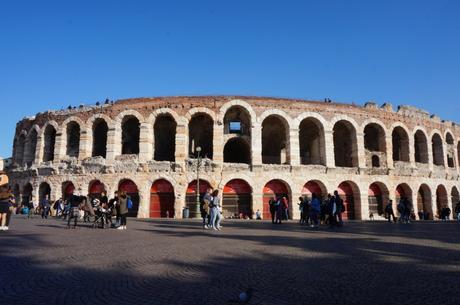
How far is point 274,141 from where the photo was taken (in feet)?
95.5

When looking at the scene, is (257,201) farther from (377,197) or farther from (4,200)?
(4,200)

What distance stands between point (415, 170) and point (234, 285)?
26973 mm

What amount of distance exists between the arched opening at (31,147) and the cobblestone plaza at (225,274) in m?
24.9

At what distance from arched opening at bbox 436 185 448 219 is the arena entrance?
366 inches

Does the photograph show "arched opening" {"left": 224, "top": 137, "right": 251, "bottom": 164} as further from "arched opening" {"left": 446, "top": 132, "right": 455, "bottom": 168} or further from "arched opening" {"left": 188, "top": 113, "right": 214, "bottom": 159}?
"arched opening" {"left": 446, "top": 132, "right": 455, "bottom": 168}

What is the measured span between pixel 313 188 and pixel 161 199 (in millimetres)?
11357

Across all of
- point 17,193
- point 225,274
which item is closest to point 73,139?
point 17,193

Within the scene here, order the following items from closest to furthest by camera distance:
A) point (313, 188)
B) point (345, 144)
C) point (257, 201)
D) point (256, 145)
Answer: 1. point (257, 201)
2. point (256, 145)
3. point (313, 188)
4. point (345, 144)

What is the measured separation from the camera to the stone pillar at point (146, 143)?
23.6m

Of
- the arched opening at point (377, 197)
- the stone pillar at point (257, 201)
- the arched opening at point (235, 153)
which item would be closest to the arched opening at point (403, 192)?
the arched opening at point (377, 197)

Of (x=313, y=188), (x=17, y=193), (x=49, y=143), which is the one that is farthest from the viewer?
(x=17, y=193)

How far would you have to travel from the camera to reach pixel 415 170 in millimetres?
26328

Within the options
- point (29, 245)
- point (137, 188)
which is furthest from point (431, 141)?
point (29, 245)

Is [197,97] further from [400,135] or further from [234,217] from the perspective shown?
[400,135]
